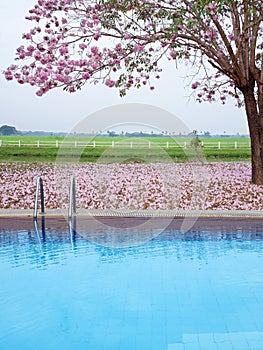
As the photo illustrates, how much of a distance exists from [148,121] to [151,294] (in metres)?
→ 4.60

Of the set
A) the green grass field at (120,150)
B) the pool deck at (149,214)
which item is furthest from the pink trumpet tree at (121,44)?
the green grass field at (120,150)

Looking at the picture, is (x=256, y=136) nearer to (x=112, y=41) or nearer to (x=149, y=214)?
(x=112, y=41)

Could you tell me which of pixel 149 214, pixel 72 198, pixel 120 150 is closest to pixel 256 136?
pixel 149 214

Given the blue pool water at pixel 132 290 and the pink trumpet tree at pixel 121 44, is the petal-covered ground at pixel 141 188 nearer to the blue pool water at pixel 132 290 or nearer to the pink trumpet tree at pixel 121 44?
the pink trumpet tree at pixel 121 44

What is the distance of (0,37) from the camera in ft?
44.7

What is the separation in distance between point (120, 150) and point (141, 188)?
8.77 m

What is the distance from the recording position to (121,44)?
11.2m

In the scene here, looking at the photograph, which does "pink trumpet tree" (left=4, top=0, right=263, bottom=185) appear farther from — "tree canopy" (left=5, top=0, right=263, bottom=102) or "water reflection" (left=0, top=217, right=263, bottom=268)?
"water reflection" (left=0, top=217, right=263, bottom=268)

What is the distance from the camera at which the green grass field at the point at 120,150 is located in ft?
61.4

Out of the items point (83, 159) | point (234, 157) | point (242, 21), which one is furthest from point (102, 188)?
point (234, 157)

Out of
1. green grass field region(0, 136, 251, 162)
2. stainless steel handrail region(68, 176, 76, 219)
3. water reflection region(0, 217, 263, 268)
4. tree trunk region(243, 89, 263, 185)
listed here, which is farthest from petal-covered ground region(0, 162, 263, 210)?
green grass field region(0, 136, 251, 162)

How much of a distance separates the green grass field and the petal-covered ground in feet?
11.6

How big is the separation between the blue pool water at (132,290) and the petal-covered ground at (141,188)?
100 inches

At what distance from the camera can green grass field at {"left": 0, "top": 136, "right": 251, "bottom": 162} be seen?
18719 mm
